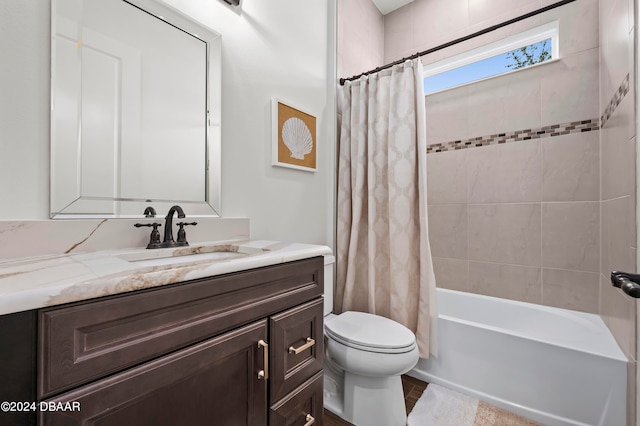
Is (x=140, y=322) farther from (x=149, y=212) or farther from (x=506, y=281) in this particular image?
(x=506, y=281)

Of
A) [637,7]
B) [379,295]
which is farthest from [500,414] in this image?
[637,7]

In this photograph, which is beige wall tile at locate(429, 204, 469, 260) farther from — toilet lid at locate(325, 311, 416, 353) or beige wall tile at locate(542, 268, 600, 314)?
toilet lid at locate(325, 311, 416, 353)

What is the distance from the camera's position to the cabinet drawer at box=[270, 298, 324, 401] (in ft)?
2.79

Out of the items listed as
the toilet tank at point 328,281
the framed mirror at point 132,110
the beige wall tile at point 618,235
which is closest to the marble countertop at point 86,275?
the framed mirror at point 132,110

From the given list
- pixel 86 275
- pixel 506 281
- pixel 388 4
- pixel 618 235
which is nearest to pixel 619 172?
pixel 618 235

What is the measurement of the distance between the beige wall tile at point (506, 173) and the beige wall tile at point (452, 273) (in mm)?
546

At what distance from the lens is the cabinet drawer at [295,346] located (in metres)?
0.85

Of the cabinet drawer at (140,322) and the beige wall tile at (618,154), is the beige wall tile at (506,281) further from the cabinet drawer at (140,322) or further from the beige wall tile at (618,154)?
the cabinet drawer at (140,322)

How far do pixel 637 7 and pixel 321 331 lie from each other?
1.78m

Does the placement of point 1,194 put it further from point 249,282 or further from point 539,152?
point 539,152

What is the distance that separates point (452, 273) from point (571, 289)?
754mm

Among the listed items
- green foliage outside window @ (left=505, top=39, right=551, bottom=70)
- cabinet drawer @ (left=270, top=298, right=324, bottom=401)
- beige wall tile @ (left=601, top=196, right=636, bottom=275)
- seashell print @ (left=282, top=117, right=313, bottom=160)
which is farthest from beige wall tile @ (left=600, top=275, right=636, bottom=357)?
seashell print @ (left=282, top=117, right=313, bottom=160)

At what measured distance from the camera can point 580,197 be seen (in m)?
1.85

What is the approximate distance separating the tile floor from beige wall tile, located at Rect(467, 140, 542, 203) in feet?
4.74
